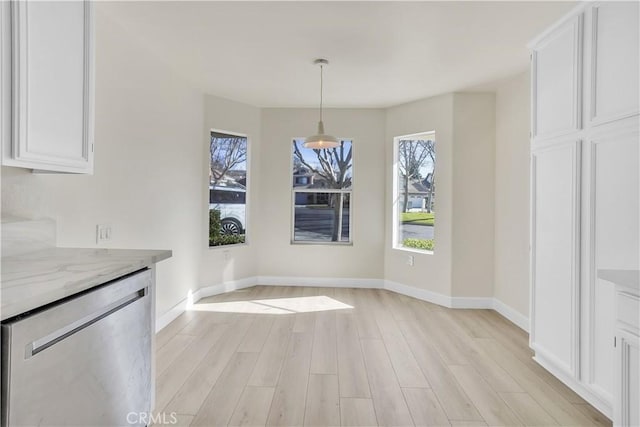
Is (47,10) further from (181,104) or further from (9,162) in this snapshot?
(181,104)

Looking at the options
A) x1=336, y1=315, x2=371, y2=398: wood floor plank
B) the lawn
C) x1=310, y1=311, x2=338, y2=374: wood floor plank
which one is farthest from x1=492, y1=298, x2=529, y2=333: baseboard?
x1=310, y1=311, x2=338, y2=374: wood floor plank

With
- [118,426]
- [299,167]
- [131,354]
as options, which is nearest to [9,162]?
[131,354]

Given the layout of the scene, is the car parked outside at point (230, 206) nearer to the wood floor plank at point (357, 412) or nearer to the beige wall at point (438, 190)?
the beige wall at point (438, 190)

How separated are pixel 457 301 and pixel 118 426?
12.5 feet

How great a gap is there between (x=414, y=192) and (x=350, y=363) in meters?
2.78

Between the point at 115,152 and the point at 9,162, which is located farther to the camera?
the point at 115,152

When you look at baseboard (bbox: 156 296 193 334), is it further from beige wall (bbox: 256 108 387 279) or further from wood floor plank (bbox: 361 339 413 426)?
wood floor plank (bbox: 361 339 413 426)

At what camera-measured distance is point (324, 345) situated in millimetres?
3074

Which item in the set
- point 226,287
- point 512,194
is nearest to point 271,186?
point 226,287

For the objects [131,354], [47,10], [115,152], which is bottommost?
[131,354]

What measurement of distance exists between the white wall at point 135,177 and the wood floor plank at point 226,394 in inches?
46.8

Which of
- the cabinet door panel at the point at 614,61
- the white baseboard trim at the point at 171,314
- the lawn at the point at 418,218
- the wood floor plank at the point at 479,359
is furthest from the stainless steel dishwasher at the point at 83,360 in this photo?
the lawn at the point at 418,218

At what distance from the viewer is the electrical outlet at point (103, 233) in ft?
8.18

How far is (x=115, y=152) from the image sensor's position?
8.92 feet
